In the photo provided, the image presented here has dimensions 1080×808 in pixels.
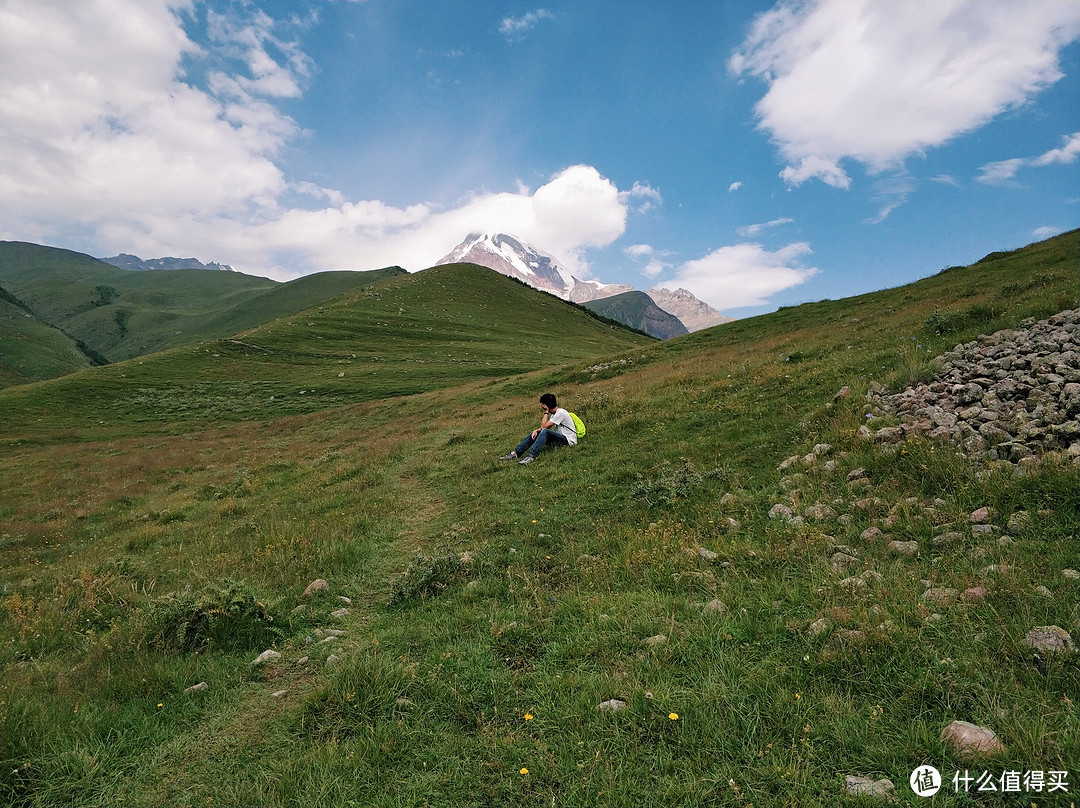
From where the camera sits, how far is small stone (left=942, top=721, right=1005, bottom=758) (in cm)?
316

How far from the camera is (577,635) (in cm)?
534

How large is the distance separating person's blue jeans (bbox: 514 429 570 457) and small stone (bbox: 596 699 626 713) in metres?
10.4

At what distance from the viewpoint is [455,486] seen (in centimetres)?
1362

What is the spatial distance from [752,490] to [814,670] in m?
4.66

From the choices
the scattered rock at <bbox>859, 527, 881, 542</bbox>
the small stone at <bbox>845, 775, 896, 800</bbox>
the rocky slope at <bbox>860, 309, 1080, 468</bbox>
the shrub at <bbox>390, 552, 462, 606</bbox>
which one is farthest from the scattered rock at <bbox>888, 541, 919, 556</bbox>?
the shrub at <bbox>390, 552, 462, 606</bbox>

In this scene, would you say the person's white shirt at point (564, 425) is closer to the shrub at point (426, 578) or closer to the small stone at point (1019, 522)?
the shrub at point (426, 578)

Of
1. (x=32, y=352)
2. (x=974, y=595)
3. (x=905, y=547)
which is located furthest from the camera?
(x=32, y=352)

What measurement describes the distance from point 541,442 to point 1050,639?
11.7 metres

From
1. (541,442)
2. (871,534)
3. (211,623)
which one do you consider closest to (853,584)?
(871,534)

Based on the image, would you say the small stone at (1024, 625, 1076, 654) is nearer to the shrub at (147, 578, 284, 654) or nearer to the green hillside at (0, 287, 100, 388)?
the shrub at (147, 578, 284, 654)

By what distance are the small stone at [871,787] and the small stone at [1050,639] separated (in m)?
1.88

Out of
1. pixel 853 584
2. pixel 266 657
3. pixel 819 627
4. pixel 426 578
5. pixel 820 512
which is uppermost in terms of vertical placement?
pixel 820 512

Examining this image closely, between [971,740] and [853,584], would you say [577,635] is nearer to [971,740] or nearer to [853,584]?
→ [853,584]

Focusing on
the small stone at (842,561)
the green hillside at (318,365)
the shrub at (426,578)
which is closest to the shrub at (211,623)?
the shrub at (426,578)
